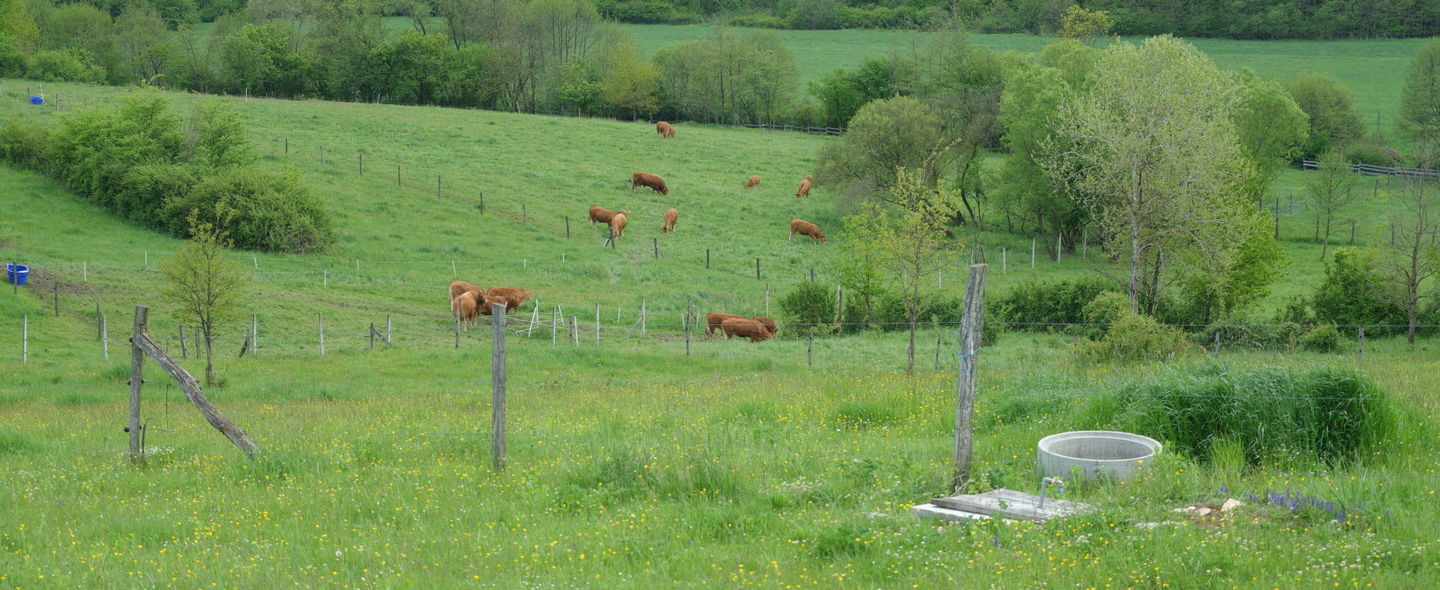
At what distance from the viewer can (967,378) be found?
32.4 feet

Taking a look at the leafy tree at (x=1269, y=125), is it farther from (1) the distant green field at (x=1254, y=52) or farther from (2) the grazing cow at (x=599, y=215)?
(2) the grazing cow at (x=599, y=215)

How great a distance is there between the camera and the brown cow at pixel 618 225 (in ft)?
156

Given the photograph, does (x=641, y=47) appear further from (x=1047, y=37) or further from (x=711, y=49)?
(x=1047, y=37)

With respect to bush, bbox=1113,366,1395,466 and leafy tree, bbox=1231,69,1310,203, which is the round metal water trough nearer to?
bush, bbox=1113,366,1395,466

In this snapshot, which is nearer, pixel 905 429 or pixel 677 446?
A: pixel 677 446

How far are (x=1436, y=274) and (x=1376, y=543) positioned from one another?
105 feet

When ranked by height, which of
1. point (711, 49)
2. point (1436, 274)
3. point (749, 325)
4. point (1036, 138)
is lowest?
point (749, 325)

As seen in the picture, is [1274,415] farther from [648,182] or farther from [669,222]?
[648,182]

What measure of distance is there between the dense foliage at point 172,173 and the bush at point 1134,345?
1198 inches

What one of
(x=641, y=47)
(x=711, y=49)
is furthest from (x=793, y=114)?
(x=641, y=47)

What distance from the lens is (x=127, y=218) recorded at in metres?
43.1

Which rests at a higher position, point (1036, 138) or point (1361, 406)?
point (1036, 138)

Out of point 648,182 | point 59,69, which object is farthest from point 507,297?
point 59,69

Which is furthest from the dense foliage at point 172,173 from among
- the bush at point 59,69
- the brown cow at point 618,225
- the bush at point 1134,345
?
the bush at point 1134,345
